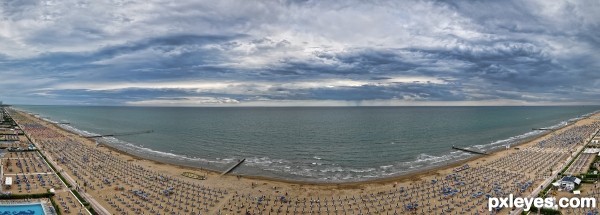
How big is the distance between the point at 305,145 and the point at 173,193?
196 ft

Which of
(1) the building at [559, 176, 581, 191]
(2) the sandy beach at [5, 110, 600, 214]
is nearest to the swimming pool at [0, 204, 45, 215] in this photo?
(2) the sandy beach at [5, 110, 600, 214]

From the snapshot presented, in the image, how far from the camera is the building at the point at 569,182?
62.4 metres

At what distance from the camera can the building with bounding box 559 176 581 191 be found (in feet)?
205

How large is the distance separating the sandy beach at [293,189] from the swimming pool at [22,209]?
711 cm

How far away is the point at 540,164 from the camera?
8425 centimetres

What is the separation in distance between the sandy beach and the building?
420 centimetres

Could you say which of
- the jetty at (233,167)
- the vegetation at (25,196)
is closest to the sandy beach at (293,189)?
the jetty at (233,167)

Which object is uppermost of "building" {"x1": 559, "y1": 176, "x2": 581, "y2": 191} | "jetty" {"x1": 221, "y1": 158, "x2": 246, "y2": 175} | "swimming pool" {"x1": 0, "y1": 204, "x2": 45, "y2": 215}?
"building" {"x1": 559, "y1": 176, "x2": 581, "y2": 191}

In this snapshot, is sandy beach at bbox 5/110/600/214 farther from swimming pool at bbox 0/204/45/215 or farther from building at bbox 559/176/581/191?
swimming pool at bbox 0/204/45/215

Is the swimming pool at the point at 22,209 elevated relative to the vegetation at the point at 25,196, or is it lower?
lower

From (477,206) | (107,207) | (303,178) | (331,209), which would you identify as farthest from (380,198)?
(107,207)

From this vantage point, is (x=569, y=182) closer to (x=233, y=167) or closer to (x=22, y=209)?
(x=233, y=167)

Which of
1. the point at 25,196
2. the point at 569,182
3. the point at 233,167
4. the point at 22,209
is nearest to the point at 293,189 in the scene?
the point at 233,167

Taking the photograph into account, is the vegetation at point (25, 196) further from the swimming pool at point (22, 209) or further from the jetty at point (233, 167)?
the jetty at point (233, 167)
